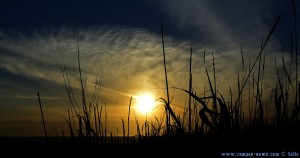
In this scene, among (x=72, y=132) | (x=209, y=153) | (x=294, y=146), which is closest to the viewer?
(x=294, y=146)

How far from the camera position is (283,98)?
7.40ft

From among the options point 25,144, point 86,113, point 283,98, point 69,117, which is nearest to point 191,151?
point 25,144

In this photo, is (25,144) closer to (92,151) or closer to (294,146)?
(92,151)

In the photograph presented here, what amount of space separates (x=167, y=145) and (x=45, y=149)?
20.3 inches

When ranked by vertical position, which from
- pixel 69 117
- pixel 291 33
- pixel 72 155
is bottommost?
pixel 72 155

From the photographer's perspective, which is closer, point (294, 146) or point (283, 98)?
point (294, 146)

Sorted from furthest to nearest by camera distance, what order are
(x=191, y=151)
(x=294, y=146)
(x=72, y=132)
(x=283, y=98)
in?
(x=72, y=132) → (x=283, y=98) → (x=191, y=151) → (x=294, y=146)

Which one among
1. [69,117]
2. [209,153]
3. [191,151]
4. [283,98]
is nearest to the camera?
[209,153]

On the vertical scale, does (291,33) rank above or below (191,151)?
above

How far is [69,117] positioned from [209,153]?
182cm

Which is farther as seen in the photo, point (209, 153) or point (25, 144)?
point (25, 144)

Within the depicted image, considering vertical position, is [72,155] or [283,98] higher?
[283,98]

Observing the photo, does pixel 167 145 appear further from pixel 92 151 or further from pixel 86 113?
pixel 86 113

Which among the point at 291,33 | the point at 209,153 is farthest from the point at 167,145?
the point at 291,33
